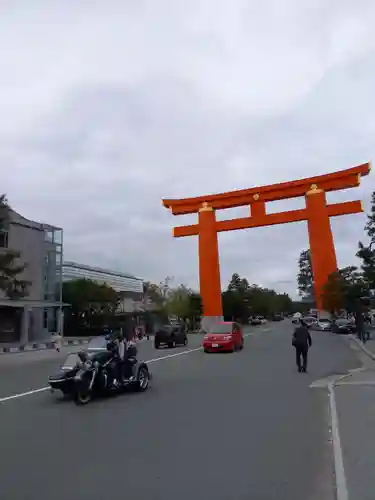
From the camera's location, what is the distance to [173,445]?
8195mm

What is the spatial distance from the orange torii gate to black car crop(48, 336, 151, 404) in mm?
45443

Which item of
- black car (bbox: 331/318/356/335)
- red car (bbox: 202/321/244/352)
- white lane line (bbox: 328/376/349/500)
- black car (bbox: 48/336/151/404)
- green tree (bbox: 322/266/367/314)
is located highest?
green tree (bbox: 322/266/367/314)

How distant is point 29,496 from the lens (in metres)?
5.82

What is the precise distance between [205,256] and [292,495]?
5689 centimetres

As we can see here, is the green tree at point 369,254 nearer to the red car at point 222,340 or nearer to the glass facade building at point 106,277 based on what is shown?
the red car at point 222,340

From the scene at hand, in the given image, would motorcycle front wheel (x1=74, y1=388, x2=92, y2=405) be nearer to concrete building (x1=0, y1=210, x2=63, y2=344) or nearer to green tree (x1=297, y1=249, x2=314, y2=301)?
concrete building (x1=0, y1=210, x2=63, y2=344)

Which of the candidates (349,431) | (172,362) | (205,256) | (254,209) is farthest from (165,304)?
(349,431)

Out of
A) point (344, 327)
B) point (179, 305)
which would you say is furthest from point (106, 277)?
point (344, 327)

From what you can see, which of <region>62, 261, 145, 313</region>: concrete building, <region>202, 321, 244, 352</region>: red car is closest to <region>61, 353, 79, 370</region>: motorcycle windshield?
<region>202, 321, 244, 352</region>: red car

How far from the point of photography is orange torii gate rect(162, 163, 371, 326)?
188ft

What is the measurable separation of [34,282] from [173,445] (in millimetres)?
39494

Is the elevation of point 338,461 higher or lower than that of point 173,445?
lower

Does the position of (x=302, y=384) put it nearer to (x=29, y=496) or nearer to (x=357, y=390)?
(x=357, y=390)

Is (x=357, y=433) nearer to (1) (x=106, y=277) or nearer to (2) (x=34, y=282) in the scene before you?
(2) (x=34, y=282)
